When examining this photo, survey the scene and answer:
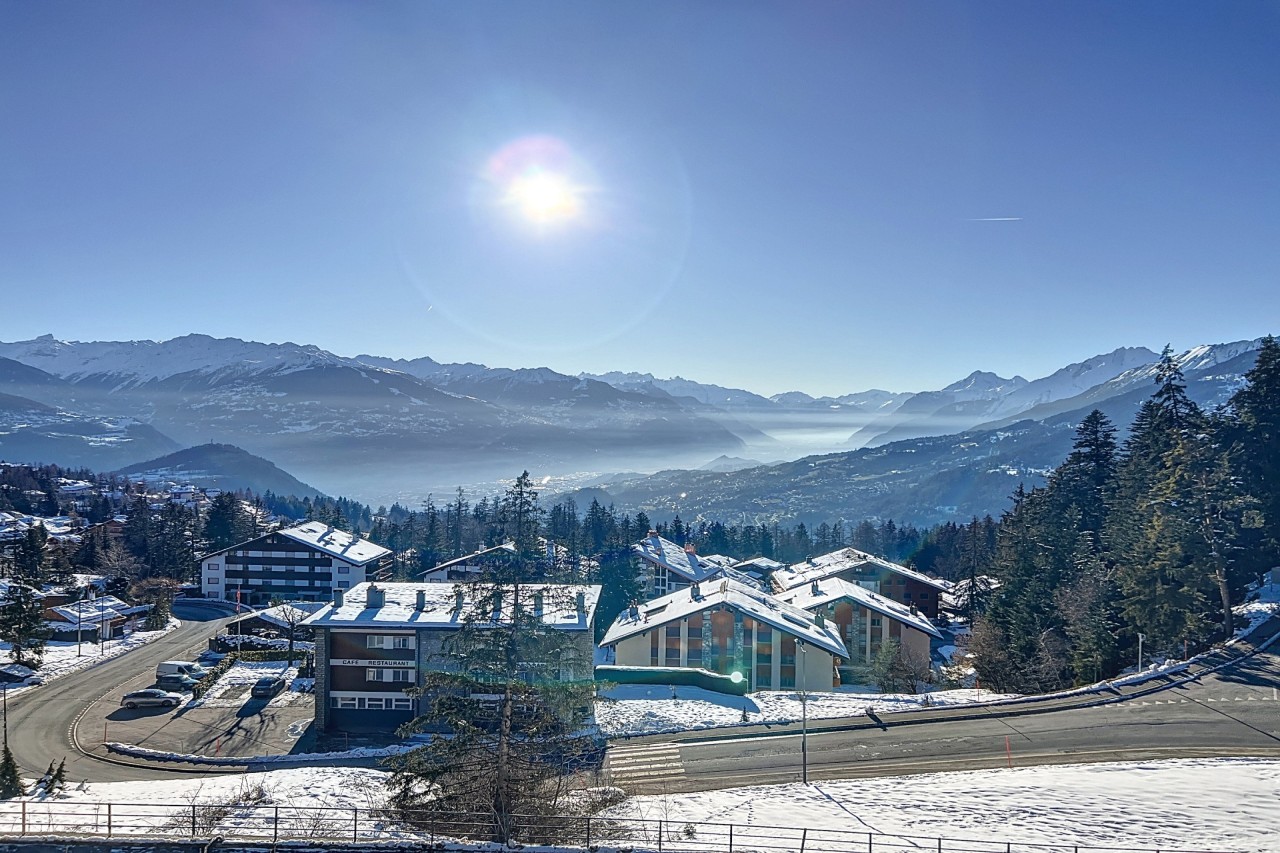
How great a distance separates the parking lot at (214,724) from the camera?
122 ft

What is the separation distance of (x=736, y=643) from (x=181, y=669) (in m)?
35.9

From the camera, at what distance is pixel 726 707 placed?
35.8 meters

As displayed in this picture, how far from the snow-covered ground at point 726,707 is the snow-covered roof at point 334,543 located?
54.4 metres

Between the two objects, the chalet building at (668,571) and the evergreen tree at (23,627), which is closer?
the evergreen tree at (23,627)

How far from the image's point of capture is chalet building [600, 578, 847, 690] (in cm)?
4725

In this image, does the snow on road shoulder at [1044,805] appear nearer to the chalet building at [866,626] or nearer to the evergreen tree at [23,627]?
the chalet building at [866,626]

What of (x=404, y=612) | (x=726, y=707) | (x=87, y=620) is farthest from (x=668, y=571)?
(x=87, y=620)

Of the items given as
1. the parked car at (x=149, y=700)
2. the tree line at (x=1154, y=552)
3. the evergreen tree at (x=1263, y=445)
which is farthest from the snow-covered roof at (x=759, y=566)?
the parked car at (x=149, y=700)

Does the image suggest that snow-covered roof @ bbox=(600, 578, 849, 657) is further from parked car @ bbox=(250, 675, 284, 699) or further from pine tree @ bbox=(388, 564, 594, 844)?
pine tree @ bbox=(388, 564, 594, 844)

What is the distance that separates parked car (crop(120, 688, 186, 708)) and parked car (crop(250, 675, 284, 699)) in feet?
13.9

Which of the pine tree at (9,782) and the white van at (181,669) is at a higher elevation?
the pine tree at (9,782)

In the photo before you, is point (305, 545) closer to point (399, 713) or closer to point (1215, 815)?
point (399, 713)

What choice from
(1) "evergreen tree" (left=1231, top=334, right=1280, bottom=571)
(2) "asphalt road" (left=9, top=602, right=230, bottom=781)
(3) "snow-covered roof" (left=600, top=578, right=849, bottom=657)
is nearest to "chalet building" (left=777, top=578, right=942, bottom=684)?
(3) "snow-covered roof" (left=600, top=578, right=849, bottom=657)

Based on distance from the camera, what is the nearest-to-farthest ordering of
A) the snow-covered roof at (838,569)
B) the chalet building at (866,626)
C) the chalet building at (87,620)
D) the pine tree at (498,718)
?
the pine tree at (498,718)
the chalet building at (866,626)
the chalet building at (87,620)
the snow-covered roof at (838,569)
